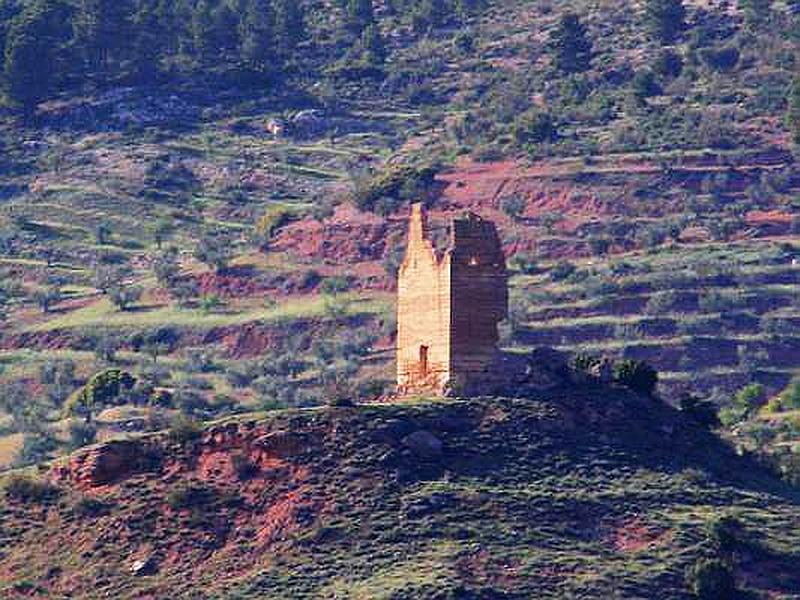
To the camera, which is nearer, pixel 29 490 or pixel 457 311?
pixel 29 490

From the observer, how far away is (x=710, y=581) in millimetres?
69625

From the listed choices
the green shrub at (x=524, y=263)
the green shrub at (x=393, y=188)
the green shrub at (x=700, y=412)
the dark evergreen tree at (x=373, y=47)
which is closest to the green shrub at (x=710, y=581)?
the green shrub at (x=700, y=412)

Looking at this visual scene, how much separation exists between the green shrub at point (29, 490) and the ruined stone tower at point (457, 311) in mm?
9233

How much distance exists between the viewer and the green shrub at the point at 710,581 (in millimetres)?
69562

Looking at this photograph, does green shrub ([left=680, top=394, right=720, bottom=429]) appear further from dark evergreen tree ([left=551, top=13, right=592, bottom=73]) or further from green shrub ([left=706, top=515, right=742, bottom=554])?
dark evergreen tree ([left=551, top=13, right=592, bottom=73])

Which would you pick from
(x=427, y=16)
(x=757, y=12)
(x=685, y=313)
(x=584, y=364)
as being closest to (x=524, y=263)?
(x=685, y=313)

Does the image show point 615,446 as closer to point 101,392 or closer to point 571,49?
point 101,392

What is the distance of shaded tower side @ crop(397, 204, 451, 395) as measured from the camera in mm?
77625

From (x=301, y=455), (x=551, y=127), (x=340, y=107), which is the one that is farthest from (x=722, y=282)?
(x=301, y=455)

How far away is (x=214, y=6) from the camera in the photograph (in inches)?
6250

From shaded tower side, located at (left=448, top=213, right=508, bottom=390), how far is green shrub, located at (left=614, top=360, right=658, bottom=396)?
378cm

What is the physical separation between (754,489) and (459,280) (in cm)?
858

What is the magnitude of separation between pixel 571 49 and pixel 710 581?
77199mm

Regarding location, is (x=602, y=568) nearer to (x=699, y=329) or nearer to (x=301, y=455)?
(x=301, y=455)
